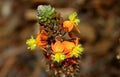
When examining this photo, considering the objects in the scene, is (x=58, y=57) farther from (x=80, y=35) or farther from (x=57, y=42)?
(x=80, y=35)

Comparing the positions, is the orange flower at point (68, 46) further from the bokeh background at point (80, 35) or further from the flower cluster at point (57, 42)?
the bokeh background at point (80, 35)

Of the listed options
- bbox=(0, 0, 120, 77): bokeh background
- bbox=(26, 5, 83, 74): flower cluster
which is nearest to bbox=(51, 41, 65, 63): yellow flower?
bbox=(26, 5, 83, 74): flower cluster

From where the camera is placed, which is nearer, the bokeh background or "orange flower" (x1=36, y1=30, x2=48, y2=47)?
"orange flower" (x1=36, y1=30, x2=48, y2=47)

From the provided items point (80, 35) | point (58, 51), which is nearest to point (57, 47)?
point (58, 51)

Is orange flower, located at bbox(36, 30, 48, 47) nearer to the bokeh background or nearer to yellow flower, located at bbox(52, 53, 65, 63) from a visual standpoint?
yellow flower, located at bbox(52, 53, 65, 63)

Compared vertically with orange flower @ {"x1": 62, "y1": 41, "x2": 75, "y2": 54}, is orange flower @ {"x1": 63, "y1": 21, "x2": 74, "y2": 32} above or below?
above

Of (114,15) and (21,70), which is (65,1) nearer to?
(114,15)

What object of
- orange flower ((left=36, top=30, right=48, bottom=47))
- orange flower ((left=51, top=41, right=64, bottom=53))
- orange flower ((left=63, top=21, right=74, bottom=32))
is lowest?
orange flower ((left=51, top=41, right=64, bottom=53))
